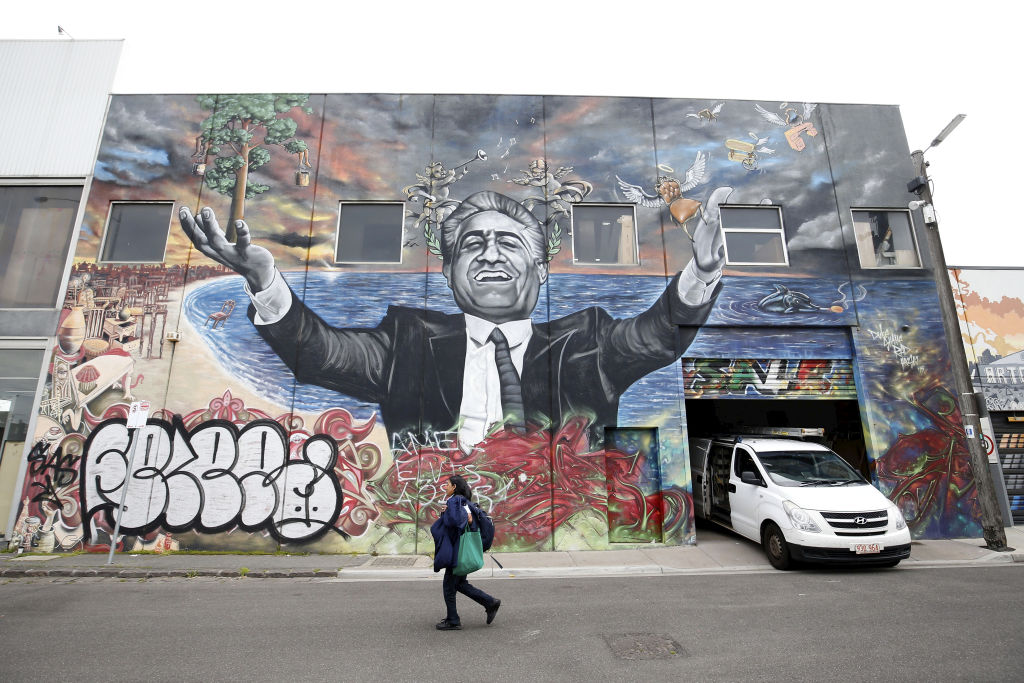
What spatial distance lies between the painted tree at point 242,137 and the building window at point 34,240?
3.37 meters

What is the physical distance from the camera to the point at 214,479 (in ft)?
35.1

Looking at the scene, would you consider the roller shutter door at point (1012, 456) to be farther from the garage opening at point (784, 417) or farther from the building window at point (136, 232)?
the building window at point (136, 232)

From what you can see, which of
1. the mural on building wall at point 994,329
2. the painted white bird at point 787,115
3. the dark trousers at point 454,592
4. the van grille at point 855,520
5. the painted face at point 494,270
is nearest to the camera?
the dark trousers at point 454,592

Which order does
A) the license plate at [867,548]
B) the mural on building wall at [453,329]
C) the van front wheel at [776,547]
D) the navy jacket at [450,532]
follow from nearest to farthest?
the navy jacket at [450,532] < the license plate at [867,548] < the van front wheel at [776,547] < the mural on building wall at [453,329]

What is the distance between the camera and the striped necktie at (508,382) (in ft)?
36.4

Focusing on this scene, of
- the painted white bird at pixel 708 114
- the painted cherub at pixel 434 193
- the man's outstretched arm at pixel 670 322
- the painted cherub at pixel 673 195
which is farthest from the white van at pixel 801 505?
the painted cherub at pixel 434 193

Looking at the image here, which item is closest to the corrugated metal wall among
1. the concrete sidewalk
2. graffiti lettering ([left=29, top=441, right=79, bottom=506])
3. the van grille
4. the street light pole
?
graffiti lettering ([left=29, top=441, right=79, bottom=506])

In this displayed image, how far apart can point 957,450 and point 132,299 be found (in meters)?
18.4

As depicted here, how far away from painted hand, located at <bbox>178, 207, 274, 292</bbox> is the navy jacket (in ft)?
27.0

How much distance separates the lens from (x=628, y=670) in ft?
15.3

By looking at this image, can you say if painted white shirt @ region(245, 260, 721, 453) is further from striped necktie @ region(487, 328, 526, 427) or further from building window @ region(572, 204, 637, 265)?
building window @ region(572, 204, 637, 265)

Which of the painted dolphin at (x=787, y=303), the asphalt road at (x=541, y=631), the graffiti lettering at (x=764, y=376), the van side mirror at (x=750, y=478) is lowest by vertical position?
the asphalt road at (x=541, y=631)

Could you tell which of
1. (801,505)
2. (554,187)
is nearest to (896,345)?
(801,505)

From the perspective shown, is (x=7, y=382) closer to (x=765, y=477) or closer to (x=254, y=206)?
(x=254, y=206)
